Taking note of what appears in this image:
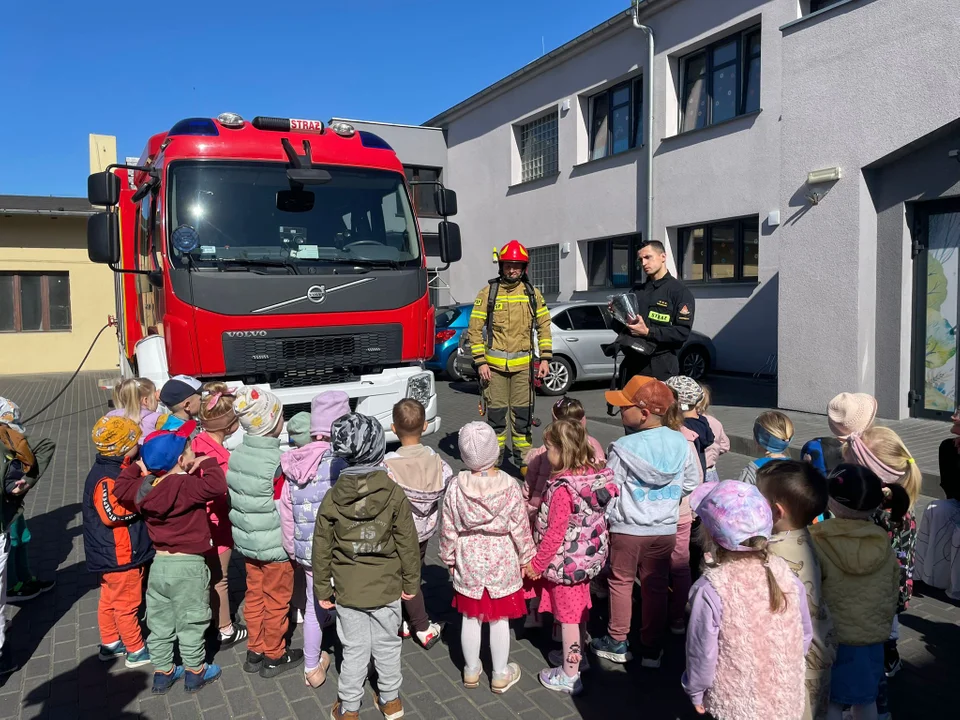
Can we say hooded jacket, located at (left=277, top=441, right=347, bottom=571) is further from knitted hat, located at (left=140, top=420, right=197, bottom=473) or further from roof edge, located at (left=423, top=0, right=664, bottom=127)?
roof edge, located at (left=423, top=0, right=664, bottom=127)

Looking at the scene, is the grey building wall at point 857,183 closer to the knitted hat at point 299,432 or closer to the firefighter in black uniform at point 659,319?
the firefighter in black uniform at point 659,319

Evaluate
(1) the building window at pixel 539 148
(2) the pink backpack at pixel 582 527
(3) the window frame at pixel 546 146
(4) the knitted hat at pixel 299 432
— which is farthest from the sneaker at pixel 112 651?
(1) the building window at pixel 539 148

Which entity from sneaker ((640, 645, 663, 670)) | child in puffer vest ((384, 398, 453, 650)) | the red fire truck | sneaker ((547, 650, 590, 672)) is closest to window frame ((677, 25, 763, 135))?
the red fire truck

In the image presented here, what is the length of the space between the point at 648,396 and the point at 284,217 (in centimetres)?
419

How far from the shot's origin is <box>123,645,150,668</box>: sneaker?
147 inches

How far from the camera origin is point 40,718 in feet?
10.9

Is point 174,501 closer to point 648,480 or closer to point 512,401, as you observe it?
point 648,480

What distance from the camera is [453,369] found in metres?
15.1

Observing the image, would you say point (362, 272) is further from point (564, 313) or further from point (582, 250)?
point (582, 250)

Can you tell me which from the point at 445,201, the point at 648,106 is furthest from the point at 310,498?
the point at 648,106

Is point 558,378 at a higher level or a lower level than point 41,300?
lower

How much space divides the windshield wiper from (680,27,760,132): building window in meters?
11.3

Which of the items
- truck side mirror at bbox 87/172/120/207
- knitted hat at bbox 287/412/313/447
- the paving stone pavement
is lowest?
the paving stone pavement

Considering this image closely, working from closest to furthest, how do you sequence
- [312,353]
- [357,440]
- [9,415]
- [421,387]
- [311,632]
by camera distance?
[357,440] < [311,632] < [9,415] < [312,353] < [421,387]
